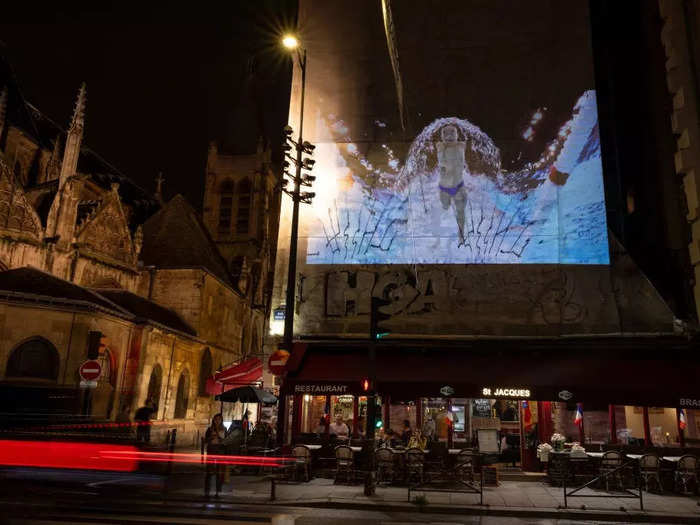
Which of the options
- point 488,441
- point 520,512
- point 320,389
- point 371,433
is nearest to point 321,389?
point 320,389

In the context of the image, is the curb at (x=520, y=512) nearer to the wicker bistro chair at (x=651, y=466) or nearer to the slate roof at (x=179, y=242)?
the wicker bistro chair at (x=651, y=466)

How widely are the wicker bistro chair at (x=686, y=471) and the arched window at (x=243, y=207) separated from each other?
122 ft

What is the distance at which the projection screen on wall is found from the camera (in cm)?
1702

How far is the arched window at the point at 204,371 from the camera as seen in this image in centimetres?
2877

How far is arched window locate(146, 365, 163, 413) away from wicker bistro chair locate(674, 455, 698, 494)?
18819 mm

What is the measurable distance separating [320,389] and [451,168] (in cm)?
815

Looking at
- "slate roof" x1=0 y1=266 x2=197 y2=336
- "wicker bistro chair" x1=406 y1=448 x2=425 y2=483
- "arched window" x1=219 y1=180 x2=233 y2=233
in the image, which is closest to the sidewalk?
"wicker bistro chair" x1=406 y1=448 x2=425 y2=483

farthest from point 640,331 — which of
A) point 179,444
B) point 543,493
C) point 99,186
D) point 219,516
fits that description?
point 99,186

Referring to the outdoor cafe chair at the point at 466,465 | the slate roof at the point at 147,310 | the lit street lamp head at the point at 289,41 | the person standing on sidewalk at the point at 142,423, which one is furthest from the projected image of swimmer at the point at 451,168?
the slate roof at the point at 147,310

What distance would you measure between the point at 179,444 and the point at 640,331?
63.4ft

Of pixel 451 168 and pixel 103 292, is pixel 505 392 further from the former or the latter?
pixel 103 292

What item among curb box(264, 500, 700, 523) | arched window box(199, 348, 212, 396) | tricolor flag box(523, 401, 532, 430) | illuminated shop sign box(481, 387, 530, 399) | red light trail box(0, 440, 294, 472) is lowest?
curb box(264, 500, 700, 523)

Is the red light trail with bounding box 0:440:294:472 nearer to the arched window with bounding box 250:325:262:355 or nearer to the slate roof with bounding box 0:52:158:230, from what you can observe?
the slate roof with bounding box 0:52:158:230

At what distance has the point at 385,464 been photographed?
13602 millimetres
